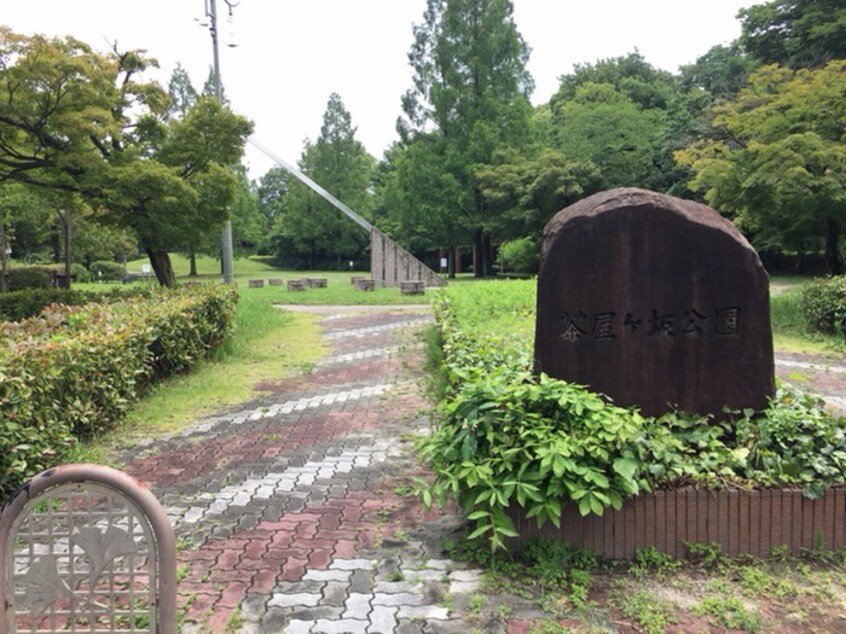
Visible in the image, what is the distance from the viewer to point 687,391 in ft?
12.6

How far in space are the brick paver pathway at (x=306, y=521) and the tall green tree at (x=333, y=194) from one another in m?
38.6

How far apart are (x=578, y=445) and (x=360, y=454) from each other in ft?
7.67

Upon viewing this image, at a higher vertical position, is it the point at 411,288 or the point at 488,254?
the point at 488,254

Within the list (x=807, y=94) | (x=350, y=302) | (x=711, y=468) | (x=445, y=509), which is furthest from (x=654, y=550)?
(x=350, y=302)

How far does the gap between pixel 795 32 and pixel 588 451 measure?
97.1ft

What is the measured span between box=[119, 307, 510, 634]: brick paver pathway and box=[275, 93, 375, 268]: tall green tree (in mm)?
38581

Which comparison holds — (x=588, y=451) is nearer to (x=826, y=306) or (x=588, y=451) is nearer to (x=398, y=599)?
(x=398, y=599)

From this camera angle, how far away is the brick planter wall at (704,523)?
3070mm

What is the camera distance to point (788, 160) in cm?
1087

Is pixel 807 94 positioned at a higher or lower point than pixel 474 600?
higher

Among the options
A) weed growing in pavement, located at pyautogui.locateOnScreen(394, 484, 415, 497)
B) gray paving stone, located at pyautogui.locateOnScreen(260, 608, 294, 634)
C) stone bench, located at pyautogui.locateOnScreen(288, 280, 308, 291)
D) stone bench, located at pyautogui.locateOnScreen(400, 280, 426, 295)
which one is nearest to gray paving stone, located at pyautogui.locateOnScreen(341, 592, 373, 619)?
gray paving stone, located at pyautogui.locateOnScreen(260, 608, 294, 634)

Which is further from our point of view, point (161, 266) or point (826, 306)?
point (161, 266)

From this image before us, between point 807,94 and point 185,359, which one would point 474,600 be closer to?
point 185,359

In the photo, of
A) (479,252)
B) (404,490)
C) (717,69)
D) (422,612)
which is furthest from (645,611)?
(717,69)
